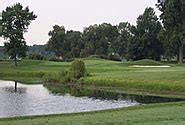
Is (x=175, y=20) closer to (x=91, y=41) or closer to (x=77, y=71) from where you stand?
(x=77, y=71)

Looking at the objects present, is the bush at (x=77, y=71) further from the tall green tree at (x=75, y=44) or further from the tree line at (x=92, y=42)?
the tall green tree at (x=75, y=44)

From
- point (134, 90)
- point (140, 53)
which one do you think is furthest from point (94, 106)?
point (140, 53)

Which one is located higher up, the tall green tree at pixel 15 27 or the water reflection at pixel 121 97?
the tall green tree at pixel 15 27

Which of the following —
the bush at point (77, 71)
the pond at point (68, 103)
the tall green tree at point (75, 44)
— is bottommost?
the pond at point (68, 103)

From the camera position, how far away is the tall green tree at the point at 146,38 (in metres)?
121

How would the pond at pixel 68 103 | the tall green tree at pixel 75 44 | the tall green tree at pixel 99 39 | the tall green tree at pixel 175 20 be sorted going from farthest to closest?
1. the tall green tree at pixel 75 44
2. the tall green tree at pixel 99 39
3. the tall green tree at pixel 175 20
4. the pond at pixel 68 103

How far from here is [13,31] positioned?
4215 inches

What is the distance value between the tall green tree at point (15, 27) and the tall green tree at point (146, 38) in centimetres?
2938

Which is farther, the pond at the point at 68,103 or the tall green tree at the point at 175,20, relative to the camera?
the tall green tree at the point at 175,20

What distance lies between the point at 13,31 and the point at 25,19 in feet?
13.5

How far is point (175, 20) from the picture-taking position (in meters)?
107

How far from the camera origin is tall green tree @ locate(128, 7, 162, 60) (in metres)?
121

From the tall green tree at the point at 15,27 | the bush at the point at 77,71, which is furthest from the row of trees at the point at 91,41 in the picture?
the bush at the point at 77,71

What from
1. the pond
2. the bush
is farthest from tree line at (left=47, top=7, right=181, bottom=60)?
the pond
